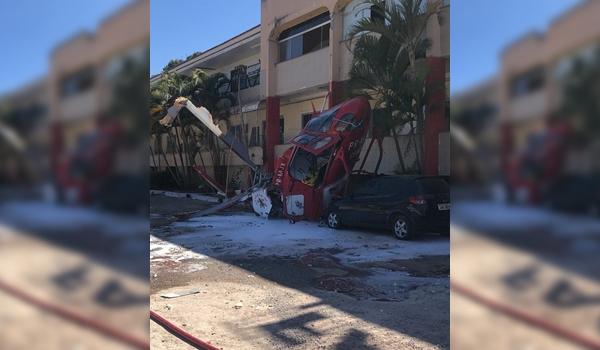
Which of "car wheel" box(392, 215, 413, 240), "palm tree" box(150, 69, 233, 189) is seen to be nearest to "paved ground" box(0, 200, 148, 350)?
"car wheel" box(392, 215, 413, 240)

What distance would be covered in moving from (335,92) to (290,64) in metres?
3.38

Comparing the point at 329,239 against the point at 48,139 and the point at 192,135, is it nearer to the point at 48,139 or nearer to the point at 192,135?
the point at 48,139

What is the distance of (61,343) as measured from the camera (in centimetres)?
156

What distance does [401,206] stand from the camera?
1036 cm

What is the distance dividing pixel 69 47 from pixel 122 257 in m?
0.66

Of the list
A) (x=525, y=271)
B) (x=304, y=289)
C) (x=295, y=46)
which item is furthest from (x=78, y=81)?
(x=295, y=46)

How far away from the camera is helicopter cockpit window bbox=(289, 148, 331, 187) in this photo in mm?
13773

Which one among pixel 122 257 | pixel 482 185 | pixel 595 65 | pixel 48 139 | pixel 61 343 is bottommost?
pixel 61 343

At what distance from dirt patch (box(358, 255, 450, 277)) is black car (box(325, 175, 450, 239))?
1.29m

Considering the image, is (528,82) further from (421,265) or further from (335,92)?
(335,92)

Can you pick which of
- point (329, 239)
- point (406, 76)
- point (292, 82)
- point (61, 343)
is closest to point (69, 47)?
point (61, 343)

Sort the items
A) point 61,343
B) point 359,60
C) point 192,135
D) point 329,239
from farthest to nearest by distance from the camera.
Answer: point 192,135 < point 359,60 < point 329,239 < point 61,343

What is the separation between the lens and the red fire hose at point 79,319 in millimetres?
1516

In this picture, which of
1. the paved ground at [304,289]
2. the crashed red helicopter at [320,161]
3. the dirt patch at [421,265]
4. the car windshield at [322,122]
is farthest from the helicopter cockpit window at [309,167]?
the dirt patch at [421,265]
